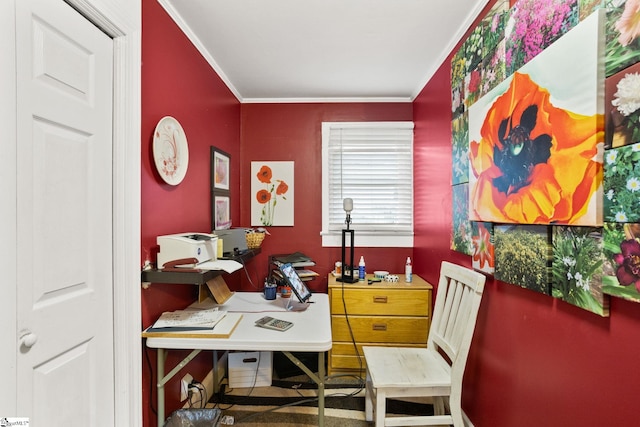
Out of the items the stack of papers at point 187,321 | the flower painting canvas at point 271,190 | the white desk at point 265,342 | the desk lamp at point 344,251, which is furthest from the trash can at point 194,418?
the flower painting canvas at point 271,190

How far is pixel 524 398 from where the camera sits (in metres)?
1.36

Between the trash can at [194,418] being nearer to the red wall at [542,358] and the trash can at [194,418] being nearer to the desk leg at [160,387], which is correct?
the desk leg at [160,387]

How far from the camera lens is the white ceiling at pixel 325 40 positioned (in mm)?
1722

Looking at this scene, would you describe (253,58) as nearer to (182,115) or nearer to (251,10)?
(251,10)

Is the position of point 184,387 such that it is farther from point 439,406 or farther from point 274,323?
point 439,406

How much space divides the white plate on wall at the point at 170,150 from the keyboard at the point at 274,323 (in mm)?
927

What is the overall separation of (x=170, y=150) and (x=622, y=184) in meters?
1.92

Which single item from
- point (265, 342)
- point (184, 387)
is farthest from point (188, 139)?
point (184, 387)

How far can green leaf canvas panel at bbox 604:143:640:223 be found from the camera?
2.77ft
